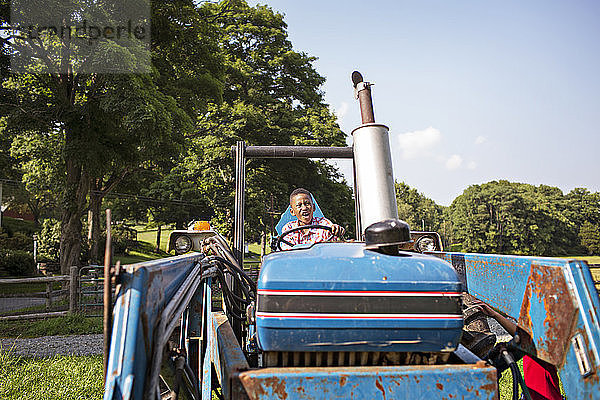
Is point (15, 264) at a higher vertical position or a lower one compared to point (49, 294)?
higher

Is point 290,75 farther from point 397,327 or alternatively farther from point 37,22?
point 397,327

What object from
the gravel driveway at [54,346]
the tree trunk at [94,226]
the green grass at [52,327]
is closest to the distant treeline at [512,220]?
the tree trunk at [94,226]

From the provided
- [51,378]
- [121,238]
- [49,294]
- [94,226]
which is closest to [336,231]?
[51,378]

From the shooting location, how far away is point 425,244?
Result: 3516 millimetres

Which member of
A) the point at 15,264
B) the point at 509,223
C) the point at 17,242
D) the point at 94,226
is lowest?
the point at 15,264

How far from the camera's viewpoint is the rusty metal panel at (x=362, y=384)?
1.64 m

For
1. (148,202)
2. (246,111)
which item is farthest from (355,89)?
(148,202)

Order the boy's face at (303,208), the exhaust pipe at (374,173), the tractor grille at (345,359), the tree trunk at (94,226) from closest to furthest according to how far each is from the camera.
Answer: the tractor grille at (345,359) < the exhaust pipe at (374,173) < the boy's face at (303,208) < the tree trunk at (94,226)

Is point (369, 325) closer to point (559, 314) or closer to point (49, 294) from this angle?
point (559, 314)

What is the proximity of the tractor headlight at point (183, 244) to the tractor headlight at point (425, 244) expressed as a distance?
5.57 ft

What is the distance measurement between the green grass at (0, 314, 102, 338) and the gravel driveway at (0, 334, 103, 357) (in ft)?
1.62

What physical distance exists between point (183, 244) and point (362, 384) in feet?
7.01

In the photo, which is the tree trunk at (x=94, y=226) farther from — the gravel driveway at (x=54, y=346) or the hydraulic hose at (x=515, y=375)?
the hydraulic hose at (x=515, y=375)

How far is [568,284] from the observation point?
66.9 inches
